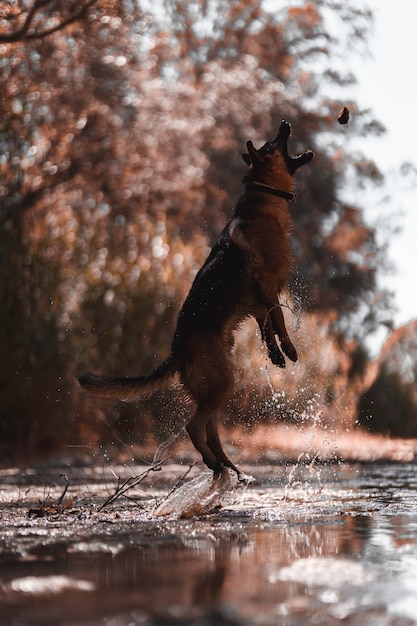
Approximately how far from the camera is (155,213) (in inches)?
891

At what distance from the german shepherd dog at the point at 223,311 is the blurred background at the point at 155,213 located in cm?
70

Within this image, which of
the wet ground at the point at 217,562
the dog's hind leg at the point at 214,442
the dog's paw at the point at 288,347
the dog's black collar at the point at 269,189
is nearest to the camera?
the wet ground at the point at 217,562

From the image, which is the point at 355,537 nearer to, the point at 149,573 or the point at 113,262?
the point at 149,573

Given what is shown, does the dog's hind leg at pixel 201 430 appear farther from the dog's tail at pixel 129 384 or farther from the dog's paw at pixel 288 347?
the dog's paw at pixel 288 347

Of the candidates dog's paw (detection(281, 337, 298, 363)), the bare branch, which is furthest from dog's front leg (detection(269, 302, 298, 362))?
the bare branch

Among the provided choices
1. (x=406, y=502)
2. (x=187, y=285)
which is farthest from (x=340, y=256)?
(x=406, y=502)

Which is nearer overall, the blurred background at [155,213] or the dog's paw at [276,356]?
the dog's paw at [276,356]

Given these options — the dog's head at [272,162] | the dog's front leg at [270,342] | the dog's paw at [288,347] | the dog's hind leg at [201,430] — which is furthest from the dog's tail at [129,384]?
the dog's head at [272,162]

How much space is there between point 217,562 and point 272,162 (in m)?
3.69

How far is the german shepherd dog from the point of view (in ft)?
23.6

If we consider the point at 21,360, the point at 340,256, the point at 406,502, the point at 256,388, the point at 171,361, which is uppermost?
the point at 171,361

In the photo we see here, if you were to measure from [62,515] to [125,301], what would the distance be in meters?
10.2

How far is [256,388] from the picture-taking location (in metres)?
15.8

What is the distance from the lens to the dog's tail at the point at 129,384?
717 centimetres
